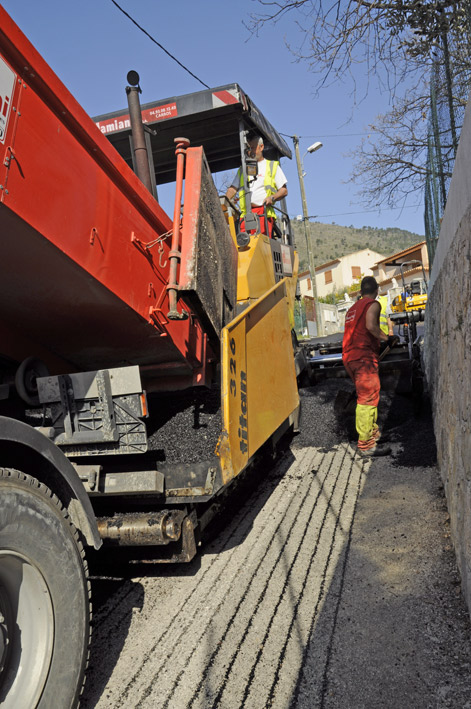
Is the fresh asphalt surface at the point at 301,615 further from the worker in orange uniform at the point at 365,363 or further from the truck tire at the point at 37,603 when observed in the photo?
the worker in orange uniform at the point at 365,363

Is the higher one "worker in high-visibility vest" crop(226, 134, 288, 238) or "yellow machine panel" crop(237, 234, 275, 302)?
"worker in high-visibility vest" crop(226, 134, 288, 238)

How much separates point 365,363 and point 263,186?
2.05 meters

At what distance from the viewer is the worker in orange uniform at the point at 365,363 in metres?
5.16

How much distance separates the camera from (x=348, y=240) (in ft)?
409

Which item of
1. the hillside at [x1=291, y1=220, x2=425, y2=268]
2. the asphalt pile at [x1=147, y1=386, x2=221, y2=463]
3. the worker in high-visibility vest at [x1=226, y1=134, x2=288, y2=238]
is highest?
the hillside at [x1=291, y1=220, x2=425, y2=268]

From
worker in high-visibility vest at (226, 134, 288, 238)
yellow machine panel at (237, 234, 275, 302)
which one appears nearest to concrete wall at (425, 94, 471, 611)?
yellow machine panel at (237, 234, 275, 302)

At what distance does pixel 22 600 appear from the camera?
1.76 meters

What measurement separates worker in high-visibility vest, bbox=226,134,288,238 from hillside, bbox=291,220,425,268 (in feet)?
331

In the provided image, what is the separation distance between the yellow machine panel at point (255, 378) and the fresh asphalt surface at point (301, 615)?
2.15 ft

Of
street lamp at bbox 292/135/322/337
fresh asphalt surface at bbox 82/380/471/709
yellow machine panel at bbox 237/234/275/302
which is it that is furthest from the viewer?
street lamp at bbox 292/135/322/337

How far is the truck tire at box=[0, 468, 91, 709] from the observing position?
→ 5.45ft

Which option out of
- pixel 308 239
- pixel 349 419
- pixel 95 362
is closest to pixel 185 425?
pixel 95 362

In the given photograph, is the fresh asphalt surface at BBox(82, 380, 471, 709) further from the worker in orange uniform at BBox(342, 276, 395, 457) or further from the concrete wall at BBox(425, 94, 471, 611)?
the worker in orange uniform at BBox(342, 276, 395, 457)

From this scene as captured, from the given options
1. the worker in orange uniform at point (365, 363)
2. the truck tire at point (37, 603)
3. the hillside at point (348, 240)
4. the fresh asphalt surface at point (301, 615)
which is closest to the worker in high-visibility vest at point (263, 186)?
the worker in orange uniform at point (365, 363)
